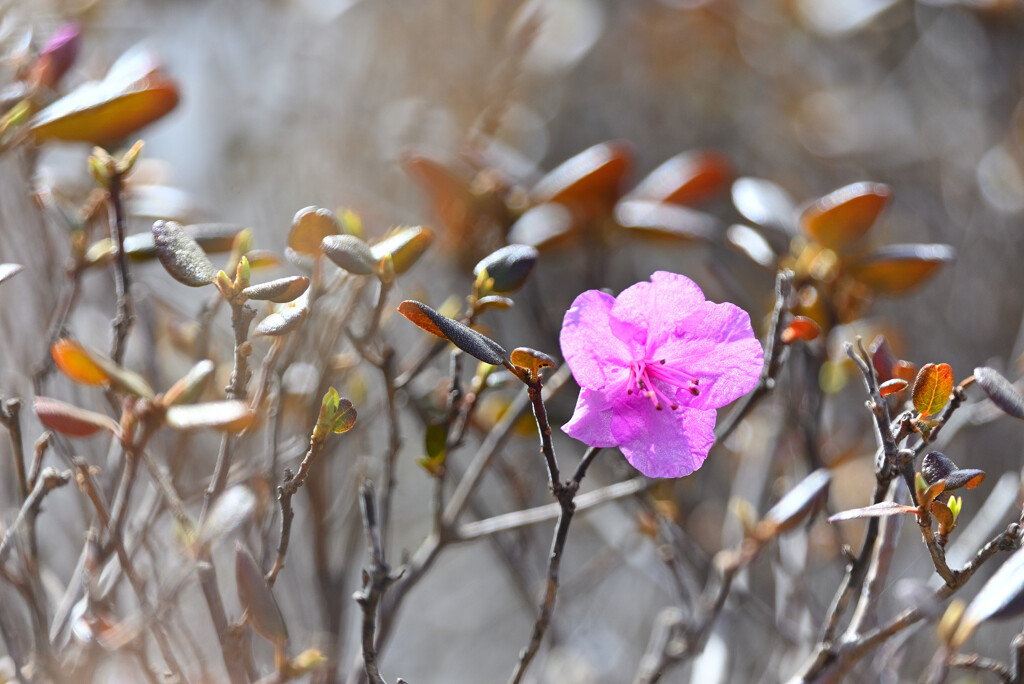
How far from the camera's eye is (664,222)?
1.31 metres

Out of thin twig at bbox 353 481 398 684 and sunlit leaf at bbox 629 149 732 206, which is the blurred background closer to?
sunlit leaf at bbox 629 149 732 206

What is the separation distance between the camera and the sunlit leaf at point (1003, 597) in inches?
32.0

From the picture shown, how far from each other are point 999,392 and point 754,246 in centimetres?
46

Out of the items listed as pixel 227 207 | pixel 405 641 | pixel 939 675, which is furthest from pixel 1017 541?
pixel 405 641

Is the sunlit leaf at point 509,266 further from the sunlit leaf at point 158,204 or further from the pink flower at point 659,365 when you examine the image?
the sunlit leaf at point 158,204

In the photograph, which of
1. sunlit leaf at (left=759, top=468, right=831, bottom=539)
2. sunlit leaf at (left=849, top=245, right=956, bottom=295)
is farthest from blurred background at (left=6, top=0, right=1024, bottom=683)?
sunlit leaf at (left=759, top=468, right=831, bottom=539)

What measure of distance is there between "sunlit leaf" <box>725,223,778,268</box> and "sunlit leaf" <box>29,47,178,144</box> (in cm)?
84

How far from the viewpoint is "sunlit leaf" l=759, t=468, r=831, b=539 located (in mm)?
1070

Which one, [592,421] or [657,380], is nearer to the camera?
[592,421]

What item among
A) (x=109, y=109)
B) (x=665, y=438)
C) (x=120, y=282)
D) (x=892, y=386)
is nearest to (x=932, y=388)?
(x=892, y=386)

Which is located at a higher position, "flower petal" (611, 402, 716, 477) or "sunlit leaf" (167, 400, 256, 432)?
"sunlit leaf" (167, 400, 256, 432)

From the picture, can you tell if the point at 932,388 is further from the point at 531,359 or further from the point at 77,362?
the point at 77,362

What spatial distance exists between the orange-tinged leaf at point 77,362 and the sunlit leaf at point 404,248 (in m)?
0.31

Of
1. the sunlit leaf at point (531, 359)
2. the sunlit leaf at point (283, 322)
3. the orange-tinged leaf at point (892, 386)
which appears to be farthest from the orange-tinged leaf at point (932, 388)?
the sunlit leaf at point (283, 322)
